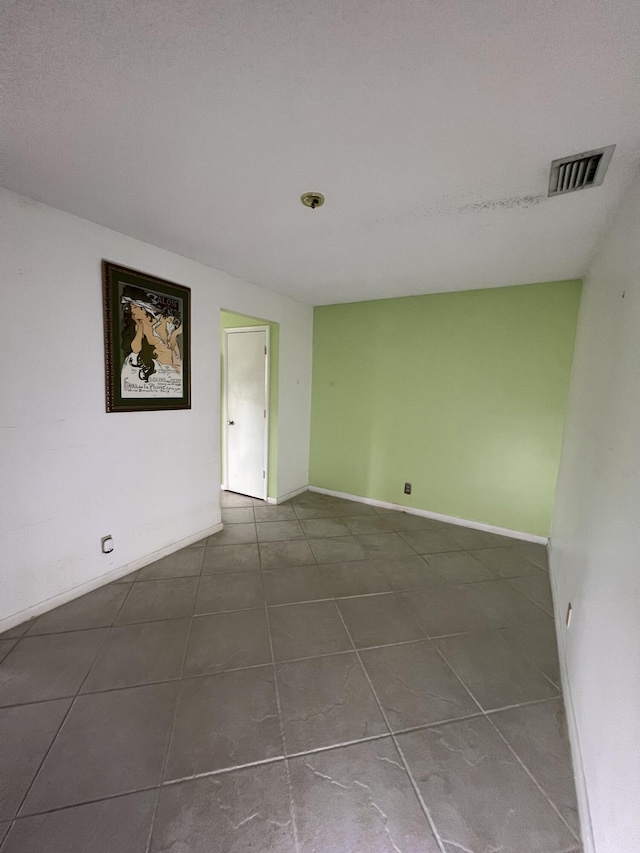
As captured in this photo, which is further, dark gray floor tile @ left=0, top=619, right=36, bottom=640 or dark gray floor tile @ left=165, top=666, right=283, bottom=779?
dark gray floor tile @ left=0, top=619, right=36, bottom=640

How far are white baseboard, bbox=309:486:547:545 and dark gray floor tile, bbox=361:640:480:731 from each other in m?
1.85

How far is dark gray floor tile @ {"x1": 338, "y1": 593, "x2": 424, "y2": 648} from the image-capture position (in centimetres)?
190

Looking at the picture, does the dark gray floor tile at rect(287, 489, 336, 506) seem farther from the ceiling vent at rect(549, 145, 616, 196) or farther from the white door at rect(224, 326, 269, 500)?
the ceiling vent at rect(549, 145, 616, 196)

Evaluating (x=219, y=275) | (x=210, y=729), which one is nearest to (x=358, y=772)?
(x=210, y=729)

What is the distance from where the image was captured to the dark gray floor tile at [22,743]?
113 cm

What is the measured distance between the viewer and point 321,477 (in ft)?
14.4

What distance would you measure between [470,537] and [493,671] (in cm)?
164

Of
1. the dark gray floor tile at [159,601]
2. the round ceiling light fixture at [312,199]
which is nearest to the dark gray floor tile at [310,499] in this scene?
the dark gray floor tile at [159,601]

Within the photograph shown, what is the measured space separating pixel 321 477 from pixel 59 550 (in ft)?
9.44

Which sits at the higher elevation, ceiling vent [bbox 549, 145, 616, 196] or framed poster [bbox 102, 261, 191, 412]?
ceiling vent [bbox 549, 145, 616, 196]

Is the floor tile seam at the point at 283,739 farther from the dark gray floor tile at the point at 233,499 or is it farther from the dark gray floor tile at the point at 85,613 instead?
the dark gray floor tile at the point at 233,499

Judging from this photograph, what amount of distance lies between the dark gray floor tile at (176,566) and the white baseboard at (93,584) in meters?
0.05

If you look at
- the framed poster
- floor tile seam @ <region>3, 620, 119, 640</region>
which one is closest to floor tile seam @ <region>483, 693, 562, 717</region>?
floor tile seam @ <region>3, 620, 119, 640</region>

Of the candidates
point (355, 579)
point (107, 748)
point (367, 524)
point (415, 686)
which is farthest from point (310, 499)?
point (107, 748)
